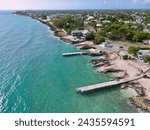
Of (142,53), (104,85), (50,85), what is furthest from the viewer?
(142,53)

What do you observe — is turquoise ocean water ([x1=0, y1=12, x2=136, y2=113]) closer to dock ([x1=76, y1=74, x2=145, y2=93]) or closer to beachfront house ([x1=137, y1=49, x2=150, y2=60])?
dock ([x1=76, y1=74, x2=145, y2=93])

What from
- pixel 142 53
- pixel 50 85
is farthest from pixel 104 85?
pixel 142 53

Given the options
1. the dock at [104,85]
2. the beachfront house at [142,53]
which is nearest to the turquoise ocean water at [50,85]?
the dock at [104,85]

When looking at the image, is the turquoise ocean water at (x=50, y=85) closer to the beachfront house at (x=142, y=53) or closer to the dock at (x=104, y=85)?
the dock at (x=104, y=85)

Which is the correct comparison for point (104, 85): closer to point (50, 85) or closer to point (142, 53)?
point (50, 85)

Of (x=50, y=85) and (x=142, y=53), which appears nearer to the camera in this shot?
(x=50, y=85)

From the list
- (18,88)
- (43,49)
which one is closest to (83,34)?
(43,49)

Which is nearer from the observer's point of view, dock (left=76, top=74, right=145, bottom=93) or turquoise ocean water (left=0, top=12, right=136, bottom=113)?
turquoise ocean water (left=0, top=12, right=136, bottom=113)

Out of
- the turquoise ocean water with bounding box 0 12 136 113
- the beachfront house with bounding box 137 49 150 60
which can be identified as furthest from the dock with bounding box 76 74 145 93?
the beachfront house with bounding box 137 49 150 60

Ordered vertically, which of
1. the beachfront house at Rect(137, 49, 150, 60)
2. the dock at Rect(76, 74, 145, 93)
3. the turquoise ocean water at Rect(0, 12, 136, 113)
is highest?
the beachfront house at Rect(137, 49, 150, 60)
